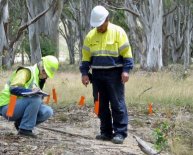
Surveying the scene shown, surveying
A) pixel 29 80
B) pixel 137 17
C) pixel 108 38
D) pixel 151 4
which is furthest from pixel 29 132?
pixel 137 17

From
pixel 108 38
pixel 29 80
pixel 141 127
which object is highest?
pixel 108 38

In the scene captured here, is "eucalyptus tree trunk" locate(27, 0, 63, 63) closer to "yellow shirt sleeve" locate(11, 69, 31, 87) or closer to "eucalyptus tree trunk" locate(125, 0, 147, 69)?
"eucalyptus tree trunk" locate(125, 0, 147, 69)

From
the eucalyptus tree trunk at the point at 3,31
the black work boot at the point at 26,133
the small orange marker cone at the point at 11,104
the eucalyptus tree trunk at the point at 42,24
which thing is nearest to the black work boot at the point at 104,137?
the black work boot at the point at 26,133

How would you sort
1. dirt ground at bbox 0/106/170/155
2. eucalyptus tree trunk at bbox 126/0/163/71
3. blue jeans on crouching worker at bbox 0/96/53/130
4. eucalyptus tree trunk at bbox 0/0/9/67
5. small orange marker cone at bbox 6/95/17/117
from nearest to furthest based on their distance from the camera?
dirt ground at bbox 0/106/170/155 < small orange marker cone at bbox 6/95/17/117 < blue jeans on crouching worker at bbox 0/96/53/130 < eucalyptus tree trunk at bbox 0/0/9/67 < eucalyptus tree trunk at bbox 126/0/163/71

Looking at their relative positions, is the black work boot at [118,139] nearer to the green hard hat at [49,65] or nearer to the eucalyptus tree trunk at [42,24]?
the green hard hat at [49,65]

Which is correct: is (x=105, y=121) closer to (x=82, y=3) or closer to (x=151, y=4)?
(x=151, y=4)

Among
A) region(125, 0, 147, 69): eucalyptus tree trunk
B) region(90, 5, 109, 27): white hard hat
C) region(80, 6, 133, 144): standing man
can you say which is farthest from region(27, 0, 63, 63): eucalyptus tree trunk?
region(90, 5, 109, 27): white hard hat

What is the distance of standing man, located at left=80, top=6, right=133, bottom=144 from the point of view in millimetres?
7078

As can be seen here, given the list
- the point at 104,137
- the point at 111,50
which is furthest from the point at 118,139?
the point at 111,50

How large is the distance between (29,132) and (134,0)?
66.4 feet

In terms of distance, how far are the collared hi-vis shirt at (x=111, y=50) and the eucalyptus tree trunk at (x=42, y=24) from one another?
18282 mm

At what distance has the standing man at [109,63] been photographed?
708 cm

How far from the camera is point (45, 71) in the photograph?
22.8ft

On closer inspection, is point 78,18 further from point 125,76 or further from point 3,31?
point 125,76
